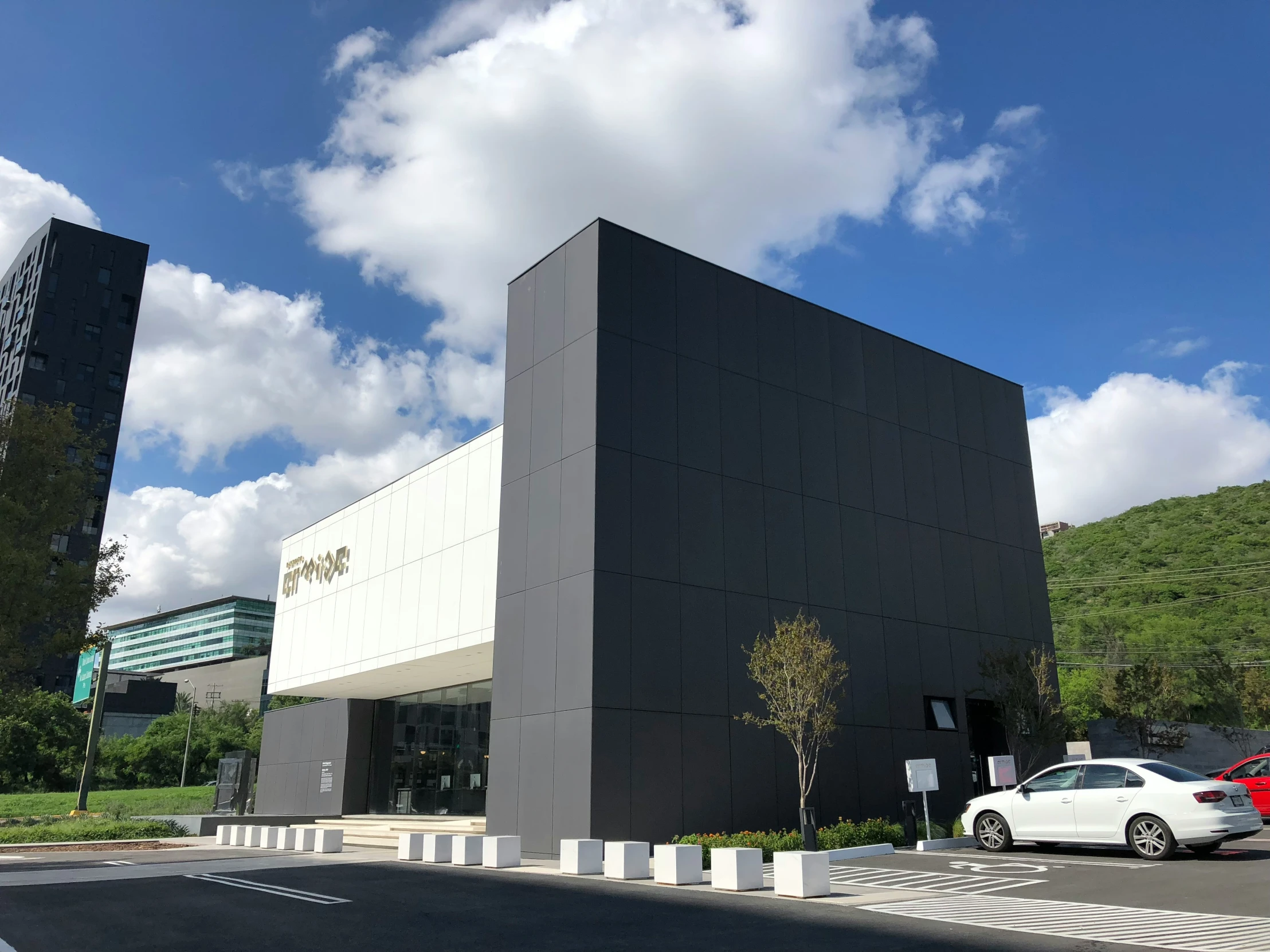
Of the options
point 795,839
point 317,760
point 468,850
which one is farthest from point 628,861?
point 317,760

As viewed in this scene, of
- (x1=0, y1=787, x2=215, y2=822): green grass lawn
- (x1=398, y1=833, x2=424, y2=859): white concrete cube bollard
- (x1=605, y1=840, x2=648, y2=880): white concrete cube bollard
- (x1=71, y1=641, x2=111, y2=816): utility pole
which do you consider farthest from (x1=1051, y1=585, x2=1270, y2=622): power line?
(x1=605, y1=840, x2=648, y2=880): white concrete cube bollard

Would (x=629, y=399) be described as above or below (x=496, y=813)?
above

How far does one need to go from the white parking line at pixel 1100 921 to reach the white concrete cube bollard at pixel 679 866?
3404mm

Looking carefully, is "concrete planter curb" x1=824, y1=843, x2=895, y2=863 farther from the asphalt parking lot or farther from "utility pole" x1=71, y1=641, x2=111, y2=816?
"utility pole" x1=71, y1=641, x2=111, y2=816

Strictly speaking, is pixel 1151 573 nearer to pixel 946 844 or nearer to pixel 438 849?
pixel 946 844

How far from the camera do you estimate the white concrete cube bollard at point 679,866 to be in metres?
13.7

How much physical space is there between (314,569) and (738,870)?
26.0 metres

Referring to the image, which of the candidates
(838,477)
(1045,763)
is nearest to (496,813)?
(838,477)

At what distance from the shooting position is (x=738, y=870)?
507 inches

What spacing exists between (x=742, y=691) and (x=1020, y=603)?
12.6 metres

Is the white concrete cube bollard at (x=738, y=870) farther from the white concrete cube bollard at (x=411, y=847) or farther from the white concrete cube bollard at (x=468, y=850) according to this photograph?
the white concrete cube bollard at (x=411, y=847)

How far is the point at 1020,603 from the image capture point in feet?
94.6

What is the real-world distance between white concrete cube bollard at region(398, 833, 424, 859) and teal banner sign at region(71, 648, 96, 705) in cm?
6099

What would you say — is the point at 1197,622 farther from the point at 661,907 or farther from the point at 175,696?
the point at 175,696
